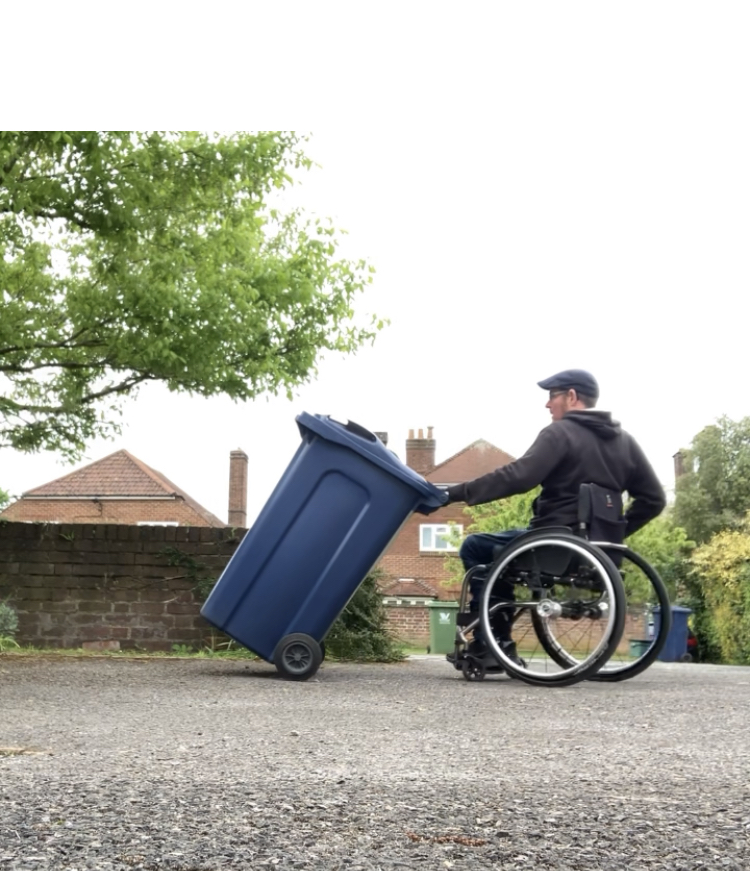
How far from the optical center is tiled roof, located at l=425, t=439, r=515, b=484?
3634cm

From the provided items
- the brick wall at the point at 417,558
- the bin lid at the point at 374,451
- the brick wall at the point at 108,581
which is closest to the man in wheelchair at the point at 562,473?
the bin lid at the point at 374,451

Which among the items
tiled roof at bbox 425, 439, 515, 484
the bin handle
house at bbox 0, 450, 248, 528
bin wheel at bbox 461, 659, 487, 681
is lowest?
bin wheel at bbox 461, 659, 487, 681

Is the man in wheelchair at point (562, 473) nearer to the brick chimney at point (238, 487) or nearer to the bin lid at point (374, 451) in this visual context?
the bin lid at point (374, 451)

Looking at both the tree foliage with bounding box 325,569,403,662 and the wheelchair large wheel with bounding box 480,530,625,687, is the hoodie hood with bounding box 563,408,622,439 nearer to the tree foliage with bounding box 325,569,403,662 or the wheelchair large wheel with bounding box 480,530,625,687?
the wheelchair large wheel with bounding box 480,530,625,687

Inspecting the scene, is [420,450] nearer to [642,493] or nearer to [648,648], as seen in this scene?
[642,493]

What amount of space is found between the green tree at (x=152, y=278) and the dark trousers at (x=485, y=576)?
358cm

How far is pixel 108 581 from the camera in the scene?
Result: 8562 millimetres

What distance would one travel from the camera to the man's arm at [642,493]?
18.2 ft

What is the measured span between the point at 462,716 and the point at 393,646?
4110 millimetres

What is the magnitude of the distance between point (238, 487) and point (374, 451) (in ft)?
106

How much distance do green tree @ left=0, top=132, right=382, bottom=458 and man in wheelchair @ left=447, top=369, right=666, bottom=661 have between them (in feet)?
11.4

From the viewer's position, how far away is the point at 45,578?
342 inches

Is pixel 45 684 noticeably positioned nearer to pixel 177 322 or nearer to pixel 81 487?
pixel 177 322

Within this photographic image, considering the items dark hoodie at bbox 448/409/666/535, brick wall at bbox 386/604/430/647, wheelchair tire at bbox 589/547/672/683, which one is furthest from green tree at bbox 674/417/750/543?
dark hoodie at bbox 448/409/666/535
